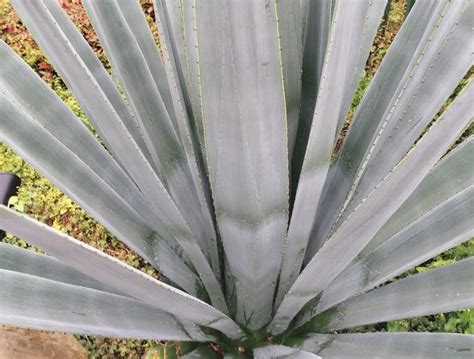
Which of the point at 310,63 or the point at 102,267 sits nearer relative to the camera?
the point at 102,267

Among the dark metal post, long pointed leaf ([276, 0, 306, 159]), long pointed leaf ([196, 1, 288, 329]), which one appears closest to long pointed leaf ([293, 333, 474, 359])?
long pointed leaf ([196, 1, 288, 329])

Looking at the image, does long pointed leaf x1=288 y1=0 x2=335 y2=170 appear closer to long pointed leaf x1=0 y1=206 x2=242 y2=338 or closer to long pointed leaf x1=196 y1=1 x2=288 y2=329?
long pointed leaf x1=196 y1=1 x2=288 y2=329

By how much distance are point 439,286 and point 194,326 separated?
1.74 ft

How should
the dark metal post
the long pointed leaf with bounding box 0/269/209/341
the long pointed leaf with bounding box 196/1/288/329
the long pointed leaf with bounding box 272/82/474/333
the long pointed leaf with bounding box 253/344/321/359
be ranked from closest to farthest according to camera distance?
1. the long pointed leaf with bounding box 196/1/288/329
2. the long pointed leaf with bounding box 272/82/474/333
3. the long pointed leaf with bounding box 0/269/209/341
4. the long pointed leaf with bounding box 253/344/321/359
5. the dark metal post

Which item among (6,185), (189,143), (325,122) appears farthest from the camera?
(6,185)

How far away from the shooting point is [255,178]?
857mm

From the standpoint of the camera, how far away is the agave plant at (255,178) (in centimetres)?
82

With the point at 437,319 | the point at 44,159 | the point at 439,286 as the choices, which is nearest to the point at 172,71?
the point at 44,159

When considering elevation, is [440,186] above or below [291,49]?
below

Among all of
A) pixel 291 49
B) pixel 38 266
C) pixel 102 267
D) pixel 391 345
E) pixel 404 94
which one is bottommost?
pixel 391 345

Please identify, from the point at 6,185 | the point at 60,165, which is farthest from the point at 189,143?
the point at 6,185

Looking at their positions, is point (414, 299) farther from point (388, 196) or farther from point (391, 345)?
point (388, 196)

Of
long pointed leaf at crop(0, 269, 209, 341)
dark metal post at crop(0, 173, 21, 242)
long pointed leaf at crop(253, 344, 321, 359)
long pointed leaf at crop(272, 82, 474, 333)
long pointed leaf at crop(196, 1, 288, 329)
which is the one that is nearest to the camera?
long pointed leaf at crop(196, 1, 288, 329)

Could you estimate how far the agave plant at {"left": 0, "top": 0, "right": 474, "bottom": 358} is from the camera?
82 cm
